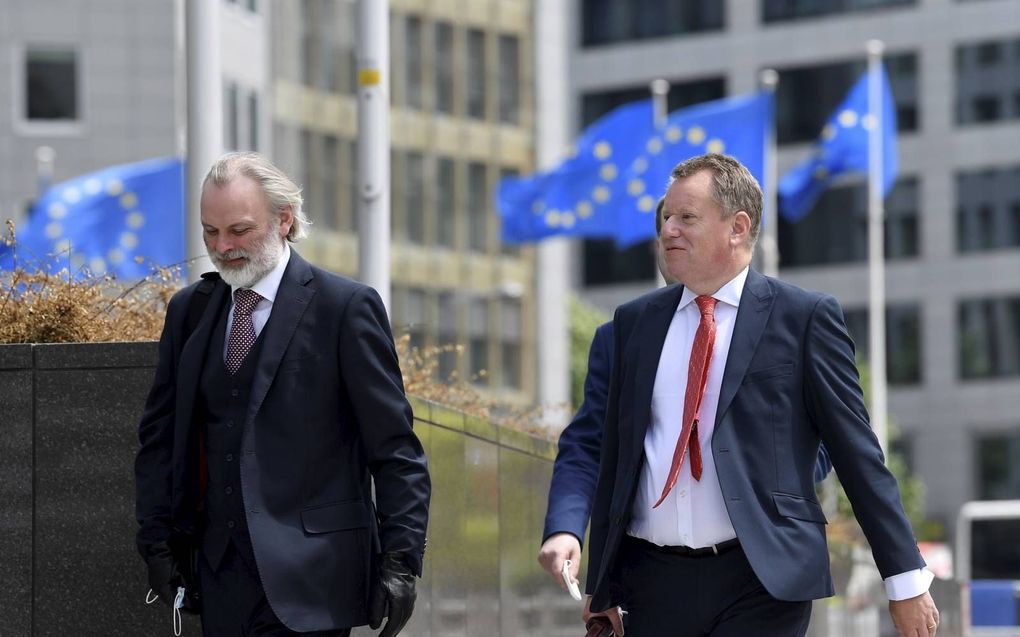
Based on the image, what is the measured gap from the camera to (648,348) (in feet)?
20.5

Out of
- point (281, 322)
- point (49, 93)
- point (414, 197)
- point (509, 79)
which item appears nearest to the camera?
point (281, 322)

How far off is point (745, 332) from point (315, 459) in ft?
4.00

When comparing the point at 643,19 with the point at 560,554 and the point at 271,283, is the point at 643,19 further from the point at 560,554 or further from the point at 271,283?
the point at 560,554

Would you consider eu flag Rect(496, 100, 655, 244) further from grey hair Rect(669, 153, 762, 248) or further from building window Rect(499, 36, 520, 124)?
building window Rect(499, 36, 520, 124)

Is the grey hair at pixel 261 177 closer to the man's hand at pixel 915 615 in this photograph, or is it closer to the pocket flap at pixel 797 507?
the pocket flap at pixel 797 507

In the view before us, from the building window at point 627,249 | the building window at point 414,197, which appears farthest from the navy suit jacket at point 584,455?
the building window at point 627,249

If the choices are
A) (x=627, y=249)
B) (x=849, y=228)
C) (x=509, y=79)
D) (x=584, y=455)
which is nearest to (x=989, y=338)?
(x=849, y=228)

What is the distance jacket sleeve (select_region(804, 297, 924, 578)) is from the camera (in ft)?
19.8

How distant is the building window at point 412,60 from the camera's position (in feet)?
192

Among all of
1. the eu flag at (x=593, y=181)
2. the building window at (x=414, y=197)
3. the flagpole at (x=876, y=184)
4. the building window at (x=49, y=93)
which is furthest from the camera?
the building window at (x=414, y=197)

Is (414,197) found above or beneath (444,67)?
beneath

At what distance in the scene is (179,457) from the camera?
5.98 m

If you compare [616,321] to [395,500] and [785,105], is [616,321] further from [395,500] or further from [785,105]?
[785,105]

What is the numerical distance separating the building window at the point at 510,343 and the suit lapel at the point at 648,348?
54.5 metres
